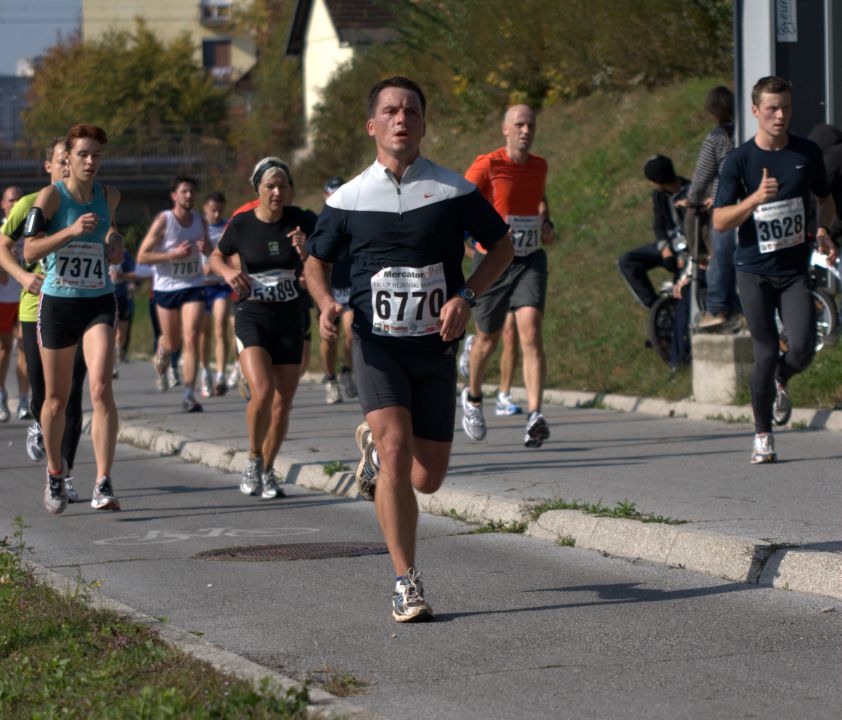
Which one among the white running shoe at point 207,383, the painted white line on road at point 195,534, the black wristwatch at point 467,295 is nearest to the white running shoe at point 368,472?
the black wristwatch at point 467,295

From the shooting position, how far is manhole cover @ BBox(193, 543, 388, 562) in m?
8.09

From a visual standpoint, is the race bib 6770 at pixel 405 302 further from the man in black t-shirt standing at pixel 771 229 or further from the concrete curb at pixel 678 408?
→ the concrete curb at pixel 678 408

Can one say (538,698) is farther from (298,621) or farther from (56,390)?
(56,390)

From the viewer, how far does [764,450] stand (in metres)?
10.2

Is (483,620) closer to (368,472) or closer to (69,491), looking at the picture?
(368,472)

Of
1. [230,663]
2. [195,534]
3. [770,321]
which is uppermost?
[770,321]

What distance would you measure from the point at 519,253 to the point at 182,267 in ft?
19.1

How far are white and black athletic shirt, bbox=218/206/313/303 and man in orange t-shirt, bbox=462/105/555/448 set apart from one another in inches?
69.9

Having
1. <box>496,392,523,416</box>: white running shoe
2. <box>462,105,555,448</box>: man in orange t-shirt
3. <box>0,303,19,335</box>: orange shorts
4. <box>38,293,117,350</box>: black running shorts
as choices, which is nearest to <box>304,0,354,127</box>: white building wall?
<box>0,303,19,335</box>: orange shorts

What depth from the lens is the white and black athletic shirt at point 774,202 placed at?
988 centimetres

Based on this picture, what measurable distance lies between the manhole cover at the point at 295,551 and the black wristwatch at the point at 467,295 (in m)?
2.02

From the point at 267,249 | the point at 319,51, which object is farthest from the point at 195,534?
the point at 319,51

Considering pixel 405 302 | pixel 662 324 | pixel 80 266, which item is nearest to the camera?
pixel 405 302

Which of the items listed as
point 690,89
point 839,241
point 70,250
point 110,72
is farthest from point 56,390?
point 110,72
